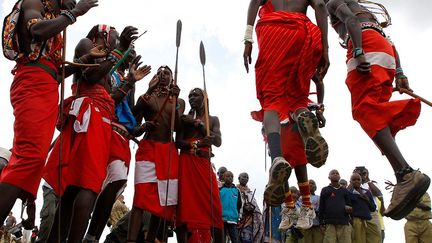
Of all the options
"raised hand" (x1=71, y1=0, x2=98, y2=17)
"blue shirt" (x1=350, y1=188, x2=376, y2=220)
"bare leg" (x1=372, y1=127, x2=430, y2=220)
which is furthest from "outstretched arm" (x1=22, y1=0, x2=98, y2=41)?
"blue shirt" (x1=350, y1=188, x2=376, y2=220)

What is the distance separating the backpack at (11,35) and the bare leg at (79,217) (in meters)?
1.28

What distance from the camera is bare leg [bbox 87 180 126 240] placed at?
5.25 meters

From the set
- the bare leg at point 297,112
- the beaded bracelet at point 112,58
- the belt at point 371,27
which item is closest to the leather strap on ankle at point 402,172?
the bare leg at point 297,112

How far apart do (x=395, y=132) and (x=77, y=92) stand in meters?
3.02

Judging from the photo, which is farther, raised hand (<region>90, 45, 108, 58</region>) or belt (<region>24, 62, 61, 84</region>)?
raised hand (<region>90, 45, 108, 58</region>)

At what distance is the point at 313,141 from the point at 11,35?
2.64 metres

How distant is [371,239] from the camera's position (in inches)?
400

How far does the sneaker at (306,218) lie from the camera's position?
17.9ft

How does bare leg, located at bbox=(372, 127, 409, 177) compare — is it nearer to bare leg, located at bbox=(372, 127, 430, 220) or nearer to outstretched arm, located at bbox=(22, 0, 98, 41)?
bare leg, located at bbox=(372, 127, 430, 220)

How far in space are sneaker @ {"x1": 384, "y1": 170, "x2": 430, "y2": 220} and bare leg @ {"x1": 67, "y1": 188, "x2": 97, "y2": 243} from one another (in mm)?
2518

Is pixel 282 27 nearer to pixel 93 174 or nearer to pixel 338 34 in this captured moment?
pixel 338 34

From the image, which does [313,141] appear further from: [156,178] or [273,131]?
[156,178]

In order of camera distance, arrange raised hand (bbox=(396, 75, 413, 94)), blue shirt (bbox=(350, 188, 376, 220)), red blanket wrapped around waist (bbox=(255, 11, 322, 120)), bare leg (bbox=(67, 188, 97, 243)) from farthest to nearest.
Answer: blue shirt (bbox=(350, 188, 376, 220))
raised hand (bbox=(396, 75, 413, 94))
red blanket wrapped around waist (bbox=(255, 11, 322, 120))
bare leg (bbox=(67, 188, 97, 243))

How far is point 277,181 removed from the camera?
4598 millimetres
